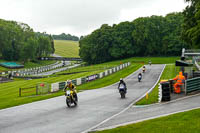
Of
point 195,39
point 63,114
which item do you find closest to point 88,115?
point 63,114

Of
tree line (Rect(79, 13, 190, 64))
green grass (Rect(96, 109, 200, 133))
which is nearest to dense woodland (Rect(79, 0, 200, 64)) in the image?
tree line (Rect(79, 13, 190, 64))

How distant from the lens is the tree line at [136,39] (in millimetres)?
87938

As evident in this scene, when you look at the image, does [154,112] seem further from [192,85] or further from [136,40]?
[136,40]

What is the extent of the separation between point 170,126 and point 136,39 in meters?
85.6

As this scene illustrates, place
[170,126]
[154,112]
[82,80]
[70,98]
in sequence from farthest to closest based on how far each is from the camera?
[82,80]
[70,98]
[154,112]
[170,126]

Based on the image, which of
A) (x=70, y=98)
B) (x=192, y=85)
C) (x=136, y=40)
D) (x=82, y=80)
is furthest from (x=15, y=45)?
(x=192, y=85)

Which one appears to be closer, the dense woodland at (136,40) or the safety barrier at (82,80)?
the safety barrier at (82,80)

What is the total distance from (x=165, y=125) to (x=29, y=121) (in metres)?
6.84

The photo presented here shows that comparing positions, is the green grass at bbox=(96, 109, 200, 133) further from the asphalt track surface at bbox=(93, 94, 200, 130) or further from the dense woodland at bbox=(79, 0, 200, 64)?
the dense woodland at bbox=(79, 0, 200, 64)

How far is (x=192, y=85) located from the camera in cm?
1659

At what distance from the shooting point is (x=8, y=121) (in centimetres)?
1211

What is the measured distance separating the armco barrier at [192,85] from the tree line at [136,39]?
70560 millimetres

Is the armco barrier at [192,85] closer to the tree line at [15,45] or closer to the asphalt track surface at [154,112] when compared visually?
the asphalt track surface at [154,112]

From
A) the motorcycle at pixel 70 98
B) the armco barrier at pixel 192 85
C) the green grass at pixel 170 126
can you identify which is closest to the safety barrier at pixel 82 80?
the motorcycle at pixel 70 98
